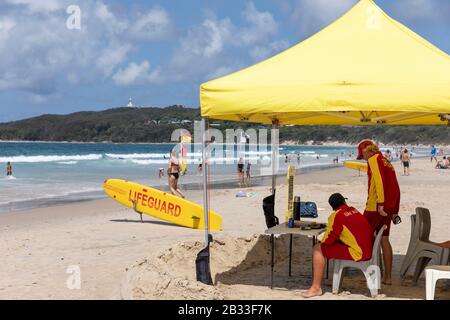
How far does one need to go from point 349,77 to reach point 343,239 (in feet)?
4.78

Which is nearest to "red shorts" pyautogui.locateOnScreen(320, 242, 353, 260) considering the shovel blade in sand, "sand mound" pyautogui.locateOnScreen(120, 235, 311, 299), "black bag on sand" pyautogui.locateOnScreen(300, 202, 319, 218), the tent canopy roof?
"sand mound" pyautogui.locateOnScreen(120, 235, 311, 299)

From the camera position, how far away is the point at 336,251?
5.54m

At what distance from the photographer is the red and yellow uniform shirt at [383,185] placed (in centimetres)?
587

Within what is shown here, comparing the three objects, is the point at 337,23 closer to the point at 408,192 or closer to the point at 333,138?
the point at 408,192

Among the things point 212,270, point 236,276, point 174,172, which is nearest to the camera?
point 236,276

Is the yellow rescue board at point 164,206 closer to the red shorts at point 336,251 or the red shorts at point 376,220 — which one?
the red shorts at point 376,220

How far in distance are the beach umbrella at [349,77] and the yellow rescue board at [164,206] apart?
5006mm

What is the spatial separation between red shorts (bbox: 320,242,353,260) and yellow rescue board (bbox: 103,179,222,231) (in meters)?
4.75

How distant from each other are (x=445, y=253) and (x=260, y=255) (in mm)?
2309

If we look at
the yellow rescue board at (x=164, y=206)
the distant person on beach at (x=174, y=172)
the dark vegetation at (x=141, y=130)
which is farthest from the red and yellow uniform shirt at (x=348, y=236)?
the dark vegetation at (x=141, y=130)

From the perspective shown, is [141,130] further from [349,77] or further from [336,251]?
[349,77]

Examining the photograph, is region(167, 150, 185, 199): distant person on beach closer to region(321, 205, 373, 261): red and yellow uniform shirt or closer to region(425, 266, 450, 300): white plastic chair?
region(321, 205, 373, 261): red and yellow uniform shirt

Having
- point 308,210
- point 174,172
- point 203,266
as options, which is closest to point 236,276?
point 203,266

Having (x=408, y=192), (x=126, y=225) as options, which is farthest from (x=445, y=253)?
(x=408, y=192)
